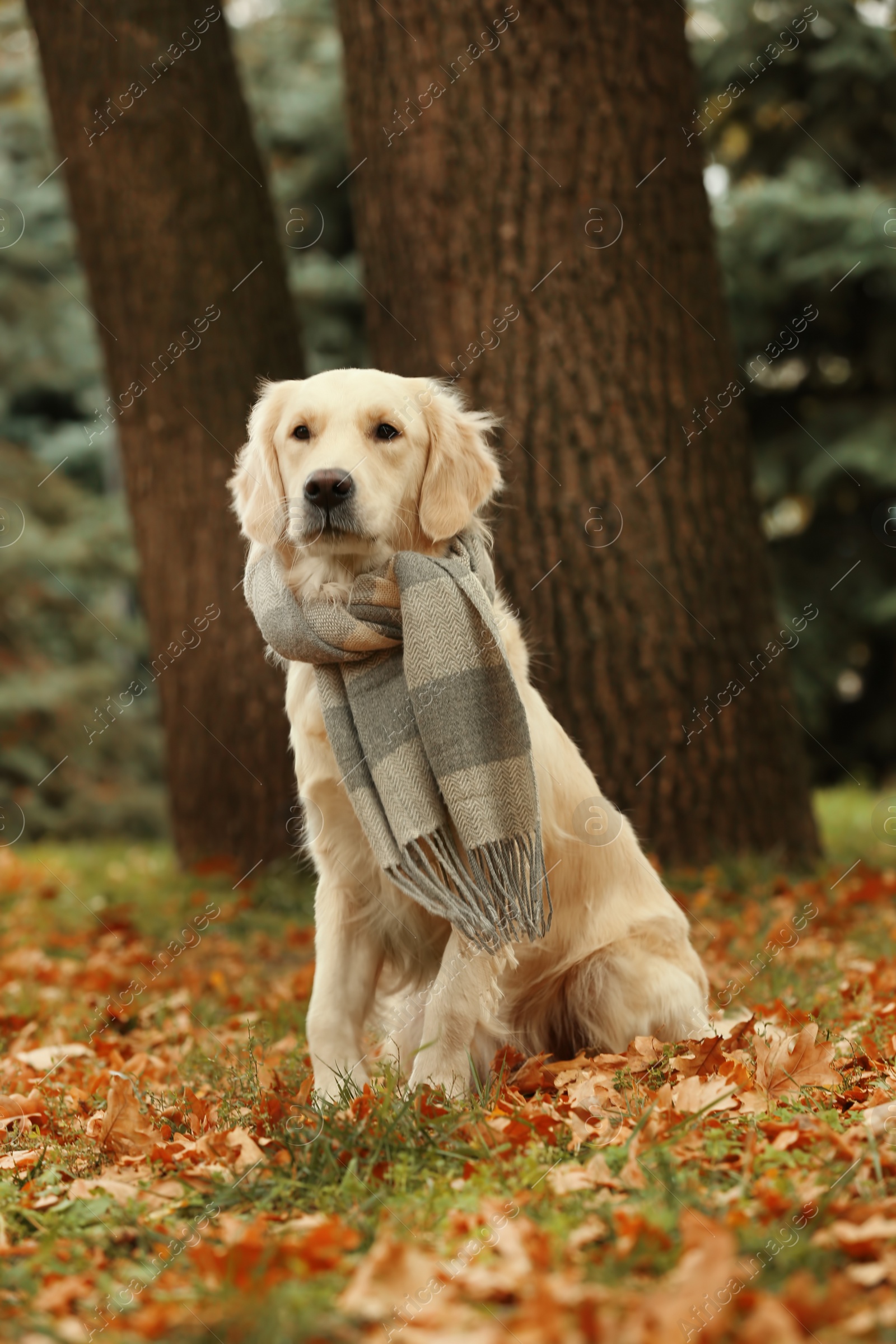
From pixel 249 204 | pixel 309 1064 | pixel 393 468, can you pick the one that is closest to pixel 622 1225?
pixel 309 1064

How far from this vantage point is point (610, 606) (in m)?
4.97

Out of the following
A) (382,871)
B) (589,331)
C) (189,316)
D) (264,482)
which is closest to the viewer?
(382,871)

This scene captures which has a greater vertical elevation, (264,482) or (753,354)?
(753,354)

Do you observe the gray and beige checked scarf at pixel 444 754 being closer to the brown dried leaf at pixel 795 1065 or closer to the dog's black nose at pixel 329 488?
the dog's black nose at pixel 329 488

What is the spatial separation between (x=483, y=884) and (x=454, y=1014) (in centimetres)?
33

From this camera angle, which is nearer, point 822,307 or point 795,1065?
point 795,1065

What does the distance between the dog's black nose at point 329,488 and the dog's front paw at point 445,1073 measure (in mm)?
1371

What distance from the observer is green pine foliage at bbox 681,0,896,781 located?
1009 centimetres

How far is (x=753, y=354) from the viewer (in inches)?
447

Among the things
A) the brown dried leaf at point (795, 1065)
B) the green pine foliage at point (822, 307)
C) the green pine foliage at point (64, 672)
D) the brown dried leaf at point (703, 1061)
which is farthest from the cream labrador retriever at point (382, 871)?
the green pine foliage at point (64, 672)

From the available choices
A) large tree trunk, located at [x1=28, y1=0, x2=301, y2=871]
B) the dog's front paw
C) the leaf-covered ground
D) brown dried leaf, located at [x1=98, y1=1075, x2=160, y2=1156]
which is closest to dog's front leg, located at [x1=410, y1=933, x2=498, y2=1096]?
the dog's front paw

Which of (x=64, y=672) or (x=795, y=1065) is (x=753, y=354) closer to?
(x=64, y=672)

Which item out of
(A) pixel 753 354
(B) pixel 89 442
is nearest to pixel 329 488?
(A) pixel 753 354

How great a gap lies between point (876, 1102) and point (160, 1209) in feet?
4.78
